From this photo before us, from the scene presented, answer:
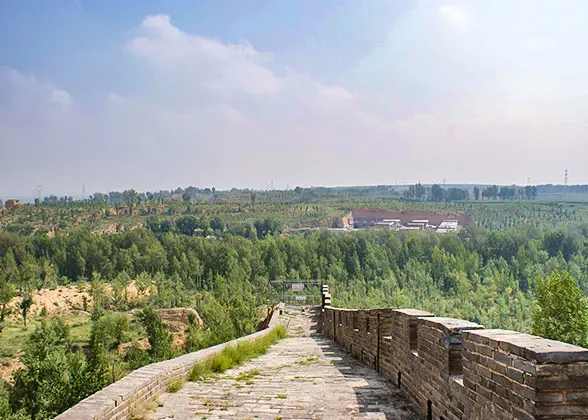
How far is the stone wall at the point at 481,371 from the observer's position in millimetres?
3373

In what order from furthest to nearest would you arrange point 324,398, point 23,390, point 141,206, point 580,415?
point 141,206 → point 23,390 → point 324,398 → point 580,415

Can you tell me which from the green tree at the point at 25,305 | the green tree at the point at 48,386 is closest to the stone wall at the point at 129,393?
the green tree at the point at 48,386

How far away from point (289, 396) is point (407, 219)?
13184 centimetres

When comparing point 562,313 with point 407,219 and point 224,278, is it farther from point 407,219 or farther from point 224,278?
point 407,219

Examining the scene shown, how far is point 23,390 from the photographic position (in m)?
24.3

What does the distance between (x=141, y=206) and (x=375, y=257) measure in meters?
84.5

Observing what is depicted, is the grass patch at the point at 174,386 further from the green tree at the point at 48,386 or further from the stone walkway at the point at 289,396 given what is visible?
the green tree at the point at 48,386

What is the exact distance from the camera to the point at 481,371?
429cm

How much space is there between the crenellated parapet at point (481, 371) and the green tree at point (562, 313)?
892 inches

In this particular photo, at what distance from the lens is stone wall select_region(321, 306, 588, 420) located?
3.37 metres

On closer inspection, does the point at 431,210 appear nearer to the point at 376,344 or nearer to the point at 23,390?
the point at 23,390

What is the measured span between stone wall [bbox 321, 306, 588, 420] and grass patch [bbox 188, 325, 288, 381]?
9.50 ft

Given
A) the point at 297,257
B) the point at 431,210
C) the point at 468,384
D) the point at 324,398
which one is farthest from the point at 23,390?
the point at 431,210

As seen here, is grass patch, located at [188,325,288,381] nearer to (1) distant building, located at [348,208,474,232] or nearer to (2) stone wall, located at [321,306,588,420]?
(2) stone wall, located at [321,306,588,420]
